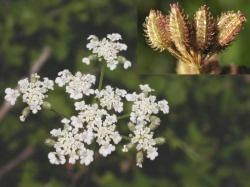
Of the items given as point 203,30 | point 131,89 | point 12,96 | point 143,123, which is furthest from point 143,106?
point 12,96

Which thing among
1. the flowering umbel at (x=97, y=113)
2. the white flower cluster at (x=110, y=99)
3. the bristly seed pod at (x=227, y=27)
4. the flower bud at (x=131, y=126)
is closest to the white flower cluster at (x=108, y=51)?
the flowering umbel at (x=97, y=113)

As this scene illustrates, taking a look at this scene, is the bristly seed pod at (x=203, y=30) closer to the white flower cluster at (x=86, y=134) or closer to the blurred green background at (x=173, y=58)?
the blurred green background at (x=173, y=58)

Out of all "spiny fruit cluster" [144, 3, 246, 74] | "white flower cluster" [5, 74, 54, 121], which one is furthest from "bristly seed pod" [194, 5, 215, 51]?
"white flower cluster" [5, 74, 54, 121]

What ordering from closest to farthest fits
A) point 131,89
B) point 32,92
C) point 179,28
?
1. point 179,28
2. point 32,92
3. point 131,89

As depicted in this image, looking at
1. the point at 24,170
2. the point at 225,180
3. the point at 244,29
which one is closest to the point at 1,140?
the point at 24,170

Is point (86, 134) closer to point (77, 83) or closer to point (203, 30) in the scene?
point (77, 83)
